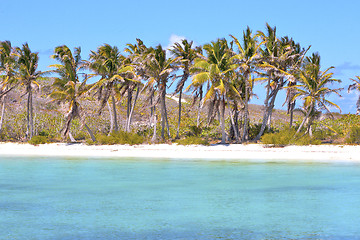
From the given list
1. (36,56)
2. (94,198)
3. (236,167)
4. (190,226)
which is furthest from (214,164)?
(36,56)

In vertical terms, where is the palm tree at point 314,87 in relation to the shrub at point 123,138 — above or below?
above

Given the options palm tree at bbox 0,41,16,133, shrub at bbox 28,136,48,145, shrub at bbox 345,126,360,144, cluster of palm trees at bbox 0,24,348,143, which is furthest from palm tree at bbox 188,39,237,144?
palm tree at bbox 0,41,16,133

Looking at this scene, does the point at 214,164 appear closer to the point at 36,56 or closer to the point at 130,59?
the point at 130,59

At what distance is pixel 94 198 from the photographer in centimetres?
1511

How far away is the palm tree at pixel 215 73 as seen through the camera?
34531 mm

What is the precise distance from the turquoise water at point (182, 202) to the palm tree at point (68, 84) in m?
14.7

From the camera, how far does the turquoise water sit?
33.8 ft

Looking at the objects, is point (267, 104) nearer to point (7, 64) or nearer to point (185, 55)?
point (185, 55)

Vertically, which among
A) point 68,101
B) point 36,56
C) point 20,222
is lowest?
point 20,222

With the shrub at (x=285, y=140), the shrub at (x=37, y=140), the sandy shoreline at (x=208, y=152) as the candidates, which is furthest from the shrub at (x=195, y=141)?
the shrub at (x=37, y=140)

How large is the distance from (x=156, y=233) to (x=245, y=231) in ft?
6.36

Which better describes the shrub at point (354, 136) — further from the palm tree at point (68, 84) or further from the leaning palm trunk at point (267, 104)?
the palm tree at point (68, 84)

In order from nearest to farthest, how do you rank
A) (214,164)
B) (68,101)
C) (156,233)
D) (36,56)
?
1. (156,233)
2. (214,164)
3. (68,101)
4. (36,56)

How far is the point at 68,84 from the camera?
126 feet
